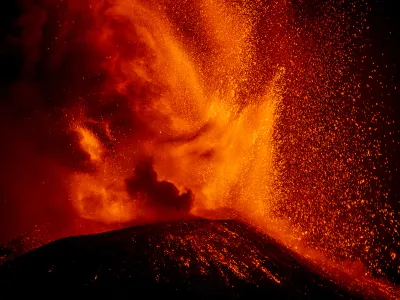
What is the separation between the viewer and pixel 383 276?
1152 centimetres

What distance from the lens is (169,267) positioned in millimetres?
6270

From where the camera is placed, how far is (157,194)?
476 inches

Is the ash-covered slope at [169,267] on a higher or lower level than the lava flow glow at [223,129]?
lower

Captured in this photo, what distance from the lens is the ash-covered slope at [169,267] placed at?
5738 millimetres

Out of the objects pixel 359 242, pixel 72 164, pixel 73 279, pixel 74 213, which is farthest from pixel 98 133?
pixel 359 242

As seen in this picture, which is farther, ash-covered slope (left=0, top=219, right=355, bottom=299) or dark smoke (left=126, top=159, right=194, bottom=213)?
dark smoke (left=126, top=159, right=194, bottom=213)

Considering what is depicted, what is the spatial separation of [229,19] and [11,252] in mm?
10056

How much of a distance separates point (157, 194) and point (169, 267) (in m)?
5.92

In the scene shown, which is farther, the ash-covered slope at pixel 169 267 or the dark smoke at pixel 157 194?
the dark smoke at pixel 157 194

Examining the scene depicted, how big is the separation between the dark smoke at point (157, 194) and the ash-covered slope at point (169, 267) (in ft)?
12.1

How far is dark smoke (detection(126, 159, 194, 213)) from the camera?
11.7 m

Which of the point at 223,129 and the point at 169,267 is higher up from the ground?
the point at 223,129

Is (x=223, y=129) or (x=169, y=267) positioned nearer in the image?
(x=169, y=267)

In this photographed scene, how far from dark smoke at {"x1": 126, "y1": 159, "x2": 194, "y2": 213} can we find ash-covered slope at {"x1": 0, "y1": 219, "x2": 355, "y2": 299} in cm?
369
